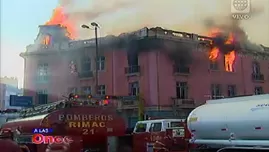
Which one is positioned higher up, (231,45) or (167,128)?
(231,45)

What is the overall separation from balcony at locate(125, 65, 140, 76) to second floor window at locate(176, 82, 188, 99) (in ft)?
11.5

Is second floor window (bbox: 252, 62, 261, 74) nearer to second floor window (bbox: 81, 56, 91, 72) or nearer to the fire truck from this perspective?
second floor window (bbox: 81, 56, 91, 72)

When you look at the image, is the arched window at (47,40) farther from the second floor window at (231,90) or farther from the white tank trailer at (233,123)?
the white tank trailer at (233,123)

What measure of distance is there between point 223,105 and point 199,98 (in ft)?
74.5

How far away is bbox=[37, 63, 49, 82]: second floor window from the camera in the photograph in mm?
35119

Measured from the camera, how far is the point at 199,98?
3153cm

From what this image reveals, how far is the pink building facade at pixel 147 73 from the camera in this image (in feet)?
97.7

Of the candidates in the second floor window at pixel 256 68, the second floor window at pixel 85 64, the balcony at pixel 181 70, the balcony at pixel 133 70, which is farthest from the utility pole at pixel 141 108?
the second floor window at pixel 256 68

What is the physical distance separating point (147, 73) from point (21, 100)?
39.7ft

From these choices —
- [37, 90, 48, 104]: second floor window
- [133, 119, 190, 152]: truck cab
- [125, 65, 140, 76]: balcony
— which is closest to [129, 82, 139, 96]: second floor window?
[125, 65, 140, 76]: balcony

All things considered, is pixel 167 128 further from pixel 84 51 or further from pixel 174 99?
pixel 84 51

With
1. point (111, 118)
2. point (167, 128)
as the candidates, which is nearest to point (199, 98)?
point (167, 128)

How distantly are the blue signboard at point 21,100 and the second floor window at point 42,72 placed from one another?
213 centimetres

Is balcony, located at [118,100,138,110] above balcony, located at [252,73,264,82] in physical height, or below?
below
